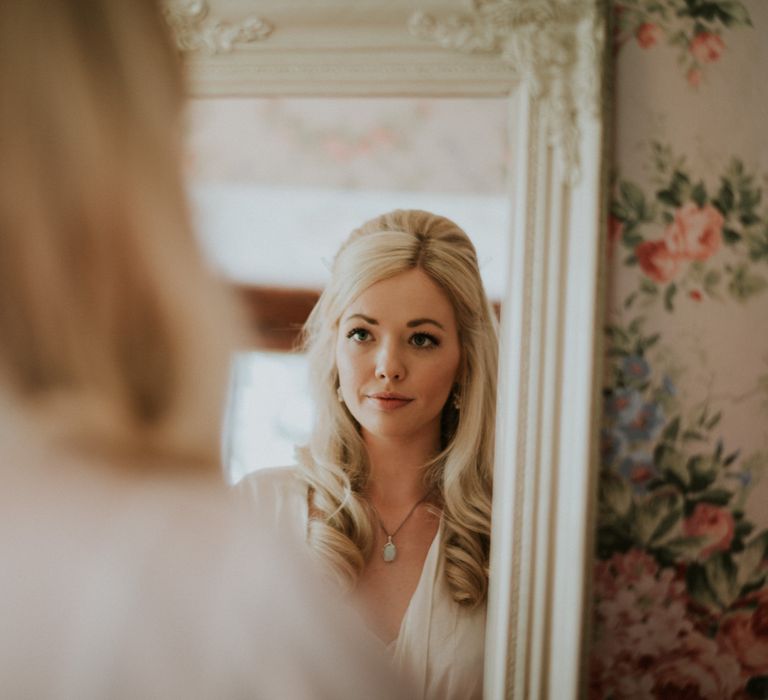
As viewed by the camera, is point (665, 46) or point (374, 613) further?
point (665, 46)

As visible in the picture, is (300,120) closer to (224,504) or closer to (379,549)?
(379,549)

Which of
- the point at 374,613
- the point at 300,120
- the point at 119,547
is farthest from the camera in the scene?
the point at 300,120

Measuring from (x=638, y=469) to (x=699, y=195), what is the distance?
0.43 m

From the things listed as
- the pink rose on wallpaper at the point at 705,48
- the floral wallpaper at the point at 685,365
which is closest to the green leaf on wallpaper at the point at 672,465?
the floral wallpaper at the point at 685,365

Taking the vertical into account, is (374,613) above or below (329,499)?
below

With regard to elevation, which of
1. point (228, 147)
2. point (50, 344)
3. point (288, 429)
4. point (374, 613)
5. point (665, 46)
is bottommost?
point (374, 613)

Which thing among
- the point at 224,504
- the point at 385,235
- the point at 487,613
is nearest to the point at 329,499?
the point at 487,613

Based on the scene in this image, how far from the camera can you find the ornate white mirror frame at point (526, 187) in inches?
35.1

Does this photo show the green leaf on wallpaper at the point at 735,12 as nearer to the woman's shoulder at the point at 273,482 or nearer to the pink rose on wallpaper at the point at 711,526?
the pink rose on wallpaper at the point at 711,526

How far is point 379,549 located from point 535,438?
0.87 ft

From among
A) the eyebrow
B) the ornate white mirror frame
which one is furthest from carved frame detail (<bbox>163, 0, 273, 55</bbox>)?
the eyebrow

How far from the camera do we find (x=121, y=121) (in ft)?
1.22

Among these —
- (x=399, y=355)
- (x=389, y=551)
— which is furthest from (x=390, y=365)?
(x=389, y=551)

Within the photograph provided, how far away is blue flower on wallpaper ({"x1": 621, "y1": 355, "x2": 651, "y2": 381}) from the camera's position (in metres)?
0.97
